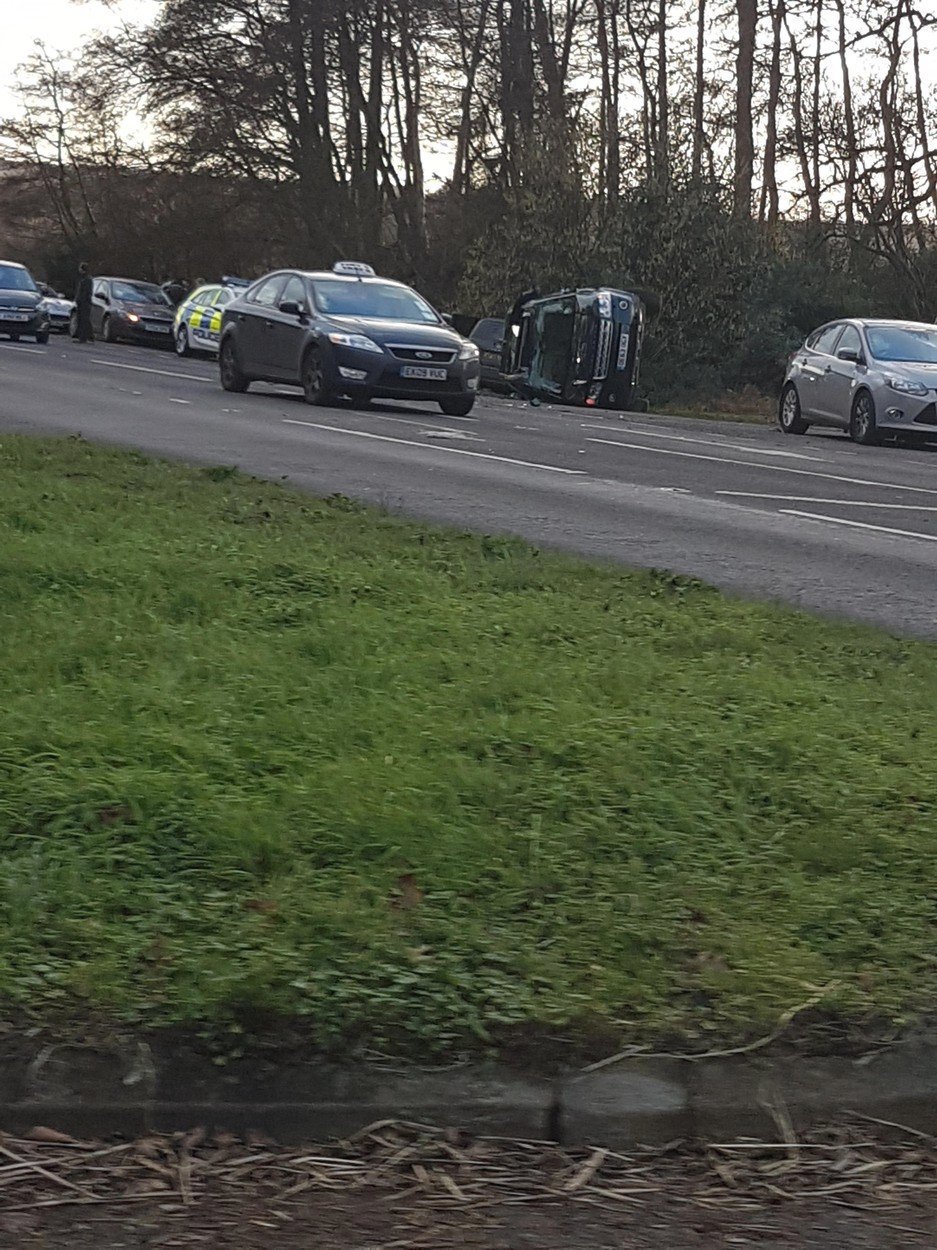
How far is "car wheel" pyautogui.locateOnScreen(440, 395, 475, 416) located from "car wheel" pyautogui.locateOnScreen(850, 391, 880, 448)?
4961 millimetres

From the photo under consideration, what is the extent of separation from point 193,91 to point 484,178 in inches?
306

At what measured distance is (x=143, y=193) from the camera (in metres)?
65.9

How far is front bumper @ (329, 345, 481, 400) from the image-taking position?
2322cm

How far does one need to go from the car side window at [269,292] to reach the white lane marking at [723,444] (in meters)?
4.09

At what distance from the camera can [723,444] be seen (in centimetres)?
2297

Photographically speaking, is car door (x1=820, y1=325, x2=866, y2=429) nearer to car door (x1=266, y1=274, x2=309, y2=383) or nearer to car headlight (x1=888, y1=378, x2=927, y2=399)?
car headlight (x1=888, y1=378, x2=927, y2=399)

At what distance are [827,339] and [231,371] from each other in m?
7.85

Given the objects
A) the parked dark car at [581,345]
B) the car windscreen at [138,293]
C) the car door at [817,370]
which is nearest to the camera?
the car door at [817,370]

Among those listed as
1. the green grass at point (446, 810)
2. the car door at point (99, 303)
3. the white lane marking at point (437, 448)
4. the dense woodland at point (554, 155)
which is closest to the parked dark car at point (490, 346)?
the dense woodland at point (554, 155)

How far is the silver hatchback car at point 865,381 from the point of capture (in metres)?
24.8

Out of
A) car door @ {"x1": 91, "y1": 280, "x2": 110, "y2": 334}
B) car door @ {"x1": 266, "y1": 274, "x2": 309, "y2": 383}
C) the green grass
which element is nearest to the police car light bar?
car door @ {"x1": 266, "y1": 274, "x2": 309, "y2": 383}

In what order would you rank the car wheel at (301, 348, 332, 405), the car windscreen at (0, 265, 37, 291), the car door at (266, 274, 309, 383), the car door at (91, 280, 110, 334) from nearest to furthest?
the car wheel at (301, 348, 332, 405)
the car door at (266, 274, 309, 383)
the car windscreen at (0, 265, 37, 291)
the car door at (91, 280, 110, 334)

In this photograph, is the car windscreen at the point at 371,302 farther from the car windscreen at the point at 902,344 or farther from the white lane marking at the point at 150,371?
the car windscreen at the point at 902,344

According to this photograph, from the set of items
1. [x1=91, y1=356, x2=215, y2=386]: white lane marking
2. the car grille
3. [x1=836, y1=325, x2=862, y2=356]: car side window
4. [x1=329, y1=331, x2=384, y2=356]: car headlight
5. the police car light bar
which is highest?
the police car light bar
